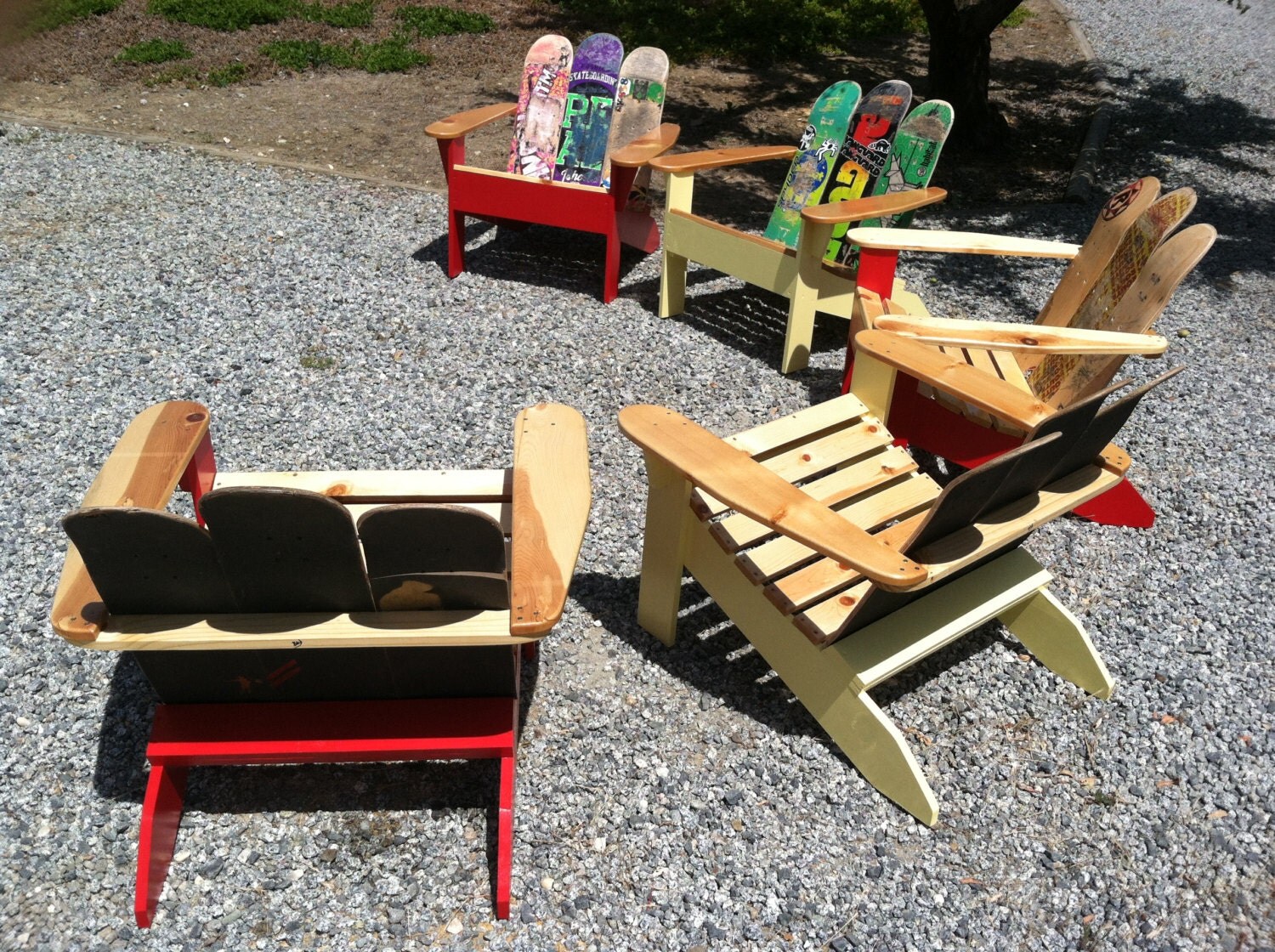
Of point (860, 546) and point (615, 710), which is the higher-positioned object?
A: point (860, 546)

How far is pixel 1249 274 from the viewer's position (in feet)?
15.6

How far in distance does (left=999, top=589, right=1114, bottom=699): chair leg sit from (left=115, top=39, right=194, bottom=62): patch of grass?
22.6 ft

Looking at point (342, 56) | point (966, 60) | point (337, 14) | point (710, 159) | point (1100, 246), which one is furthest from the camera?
point (337, 14)

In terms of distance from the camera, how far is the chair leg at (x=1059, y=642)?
253 centimetres

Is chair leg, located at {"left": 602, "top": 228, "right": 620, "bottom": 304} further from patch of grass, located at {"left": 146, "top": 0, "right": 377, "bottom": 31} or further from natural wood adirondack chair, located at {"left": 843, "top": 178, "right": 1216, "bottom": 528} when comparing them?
patch of grass, located at {"left": 146, "top": 0, "right": 377, "bottom": 31}

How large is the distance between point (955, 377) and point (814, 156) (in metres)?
1.98

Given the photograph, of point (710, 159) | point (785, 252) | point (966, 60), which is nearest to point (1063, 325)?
point (785, 252)

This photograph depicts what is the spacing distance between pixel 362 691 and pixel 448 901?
0.49 m

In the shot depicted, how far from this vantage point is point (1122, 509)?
3.07 metres

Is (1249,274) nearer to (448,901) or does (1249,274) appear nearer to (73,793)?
(448,901)

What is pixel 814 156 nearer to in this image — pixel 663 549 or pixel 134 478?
pixel 663 549

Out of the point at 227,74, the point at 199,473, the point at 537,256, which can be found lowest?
the point at 537,256

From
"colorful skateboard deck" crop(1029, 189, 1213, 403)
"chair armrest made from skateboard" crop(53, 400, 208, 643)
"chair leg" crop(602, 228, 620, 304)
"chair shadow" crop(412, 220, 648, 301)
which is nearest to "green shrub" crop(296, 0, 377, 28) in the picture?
"chair shadow" crop(412, 220, 648, 301)

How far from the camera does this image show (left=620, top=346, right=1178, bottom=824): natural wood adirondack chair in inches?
78.0
